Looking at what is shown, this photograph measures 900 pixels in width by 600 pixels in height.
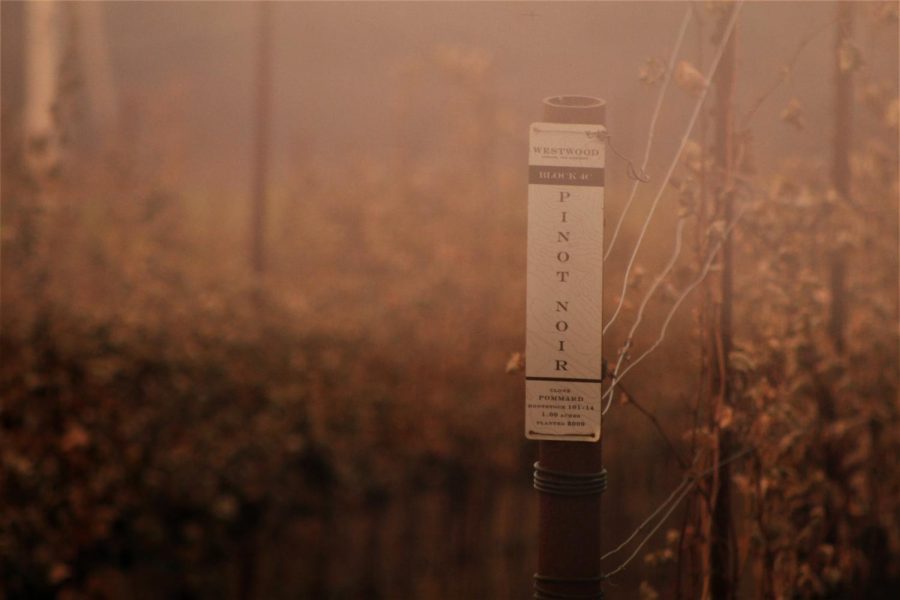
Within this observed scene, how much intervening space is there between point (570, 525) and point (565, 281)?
49 centimetres

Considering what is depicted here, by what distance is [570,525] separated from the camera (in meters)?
2.60

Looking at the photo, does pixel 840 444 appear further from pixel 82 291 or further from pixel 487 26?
pixel 82 291

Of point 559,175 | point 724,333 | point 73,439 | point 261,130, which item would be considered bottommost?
point 73,439

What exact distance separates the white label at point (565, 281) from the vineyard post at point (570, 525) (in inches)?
1.5

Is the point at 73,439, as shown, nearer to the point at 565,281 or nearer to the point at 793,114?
the point at 793,114

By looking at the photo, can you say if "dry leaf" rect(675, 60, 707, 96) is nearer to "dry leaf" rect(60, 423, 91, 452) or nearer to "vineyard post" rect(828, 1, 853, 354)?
"vineyard post" rect(828, 1, 853, 354)

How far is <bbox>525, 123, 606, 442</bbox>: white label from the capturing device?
2598 millimetres

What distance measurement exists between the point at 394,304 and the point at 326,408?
49.9 inches

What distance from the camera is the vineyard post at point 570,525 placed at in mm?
2588

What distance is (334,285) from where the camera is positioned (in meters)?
11.8

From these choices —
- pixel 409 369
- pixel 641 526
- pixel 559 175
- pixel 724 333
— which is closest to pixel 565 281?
pixel 559 175

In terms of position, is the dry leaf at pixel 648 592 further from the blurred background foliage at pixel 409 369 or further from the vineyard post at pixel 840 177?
the vineyard post at pixel 840 177

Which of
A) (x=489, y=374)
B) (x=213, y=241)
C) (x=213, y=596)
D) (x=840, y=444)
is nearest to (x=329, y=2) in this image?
(x=213, y=241)

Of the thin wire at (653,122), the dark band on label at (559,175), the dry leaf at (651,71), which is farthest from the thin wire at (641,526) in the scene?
the dry leaf at (651,71)
